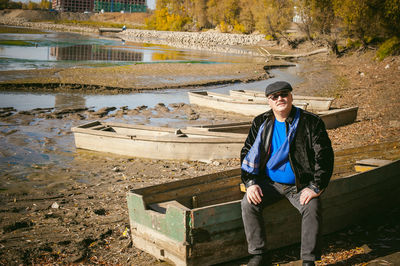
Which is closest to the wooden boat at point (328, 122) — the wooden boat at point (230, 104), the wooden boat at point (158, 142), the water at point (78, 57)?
the wooden boat at point (158, 142)

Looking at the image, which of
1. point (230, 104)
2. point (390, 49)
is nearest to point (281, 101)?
point (230, 104)

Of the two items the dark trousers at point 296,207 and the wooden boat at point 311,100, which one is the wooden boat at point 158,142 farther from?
the wooden boat at point 311,100

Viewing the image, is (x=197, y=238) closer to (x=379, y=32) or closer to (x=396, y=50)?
(x=396, y=50)

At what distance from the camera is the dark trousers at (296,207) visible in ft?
13.4

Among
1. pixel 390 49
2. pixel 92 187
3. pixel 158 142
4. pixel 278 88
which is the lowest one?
pixel 92 187

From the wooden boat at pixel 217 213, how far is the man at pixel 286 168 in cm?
29

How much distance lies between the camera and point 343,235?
5352 millimetres

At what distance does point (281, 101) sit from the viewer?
14.2 ft

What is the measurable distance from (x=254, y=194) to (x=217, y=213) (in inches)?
17.3

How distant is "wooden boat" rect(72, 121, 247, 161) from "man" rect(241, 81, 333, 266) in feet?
15.5

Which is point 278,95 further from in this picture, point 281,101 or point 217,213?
point 217,213

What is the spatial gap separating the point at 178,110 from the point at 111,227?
1093cm

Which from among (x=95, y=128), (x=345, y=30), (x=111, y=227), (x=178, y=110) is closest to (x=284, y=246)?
(x=111, y=227)

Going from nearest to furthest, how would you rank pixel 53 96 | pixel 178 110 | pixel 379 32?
1. pixel 178 110
2. pixel 53 96
3. pixel 379 32
